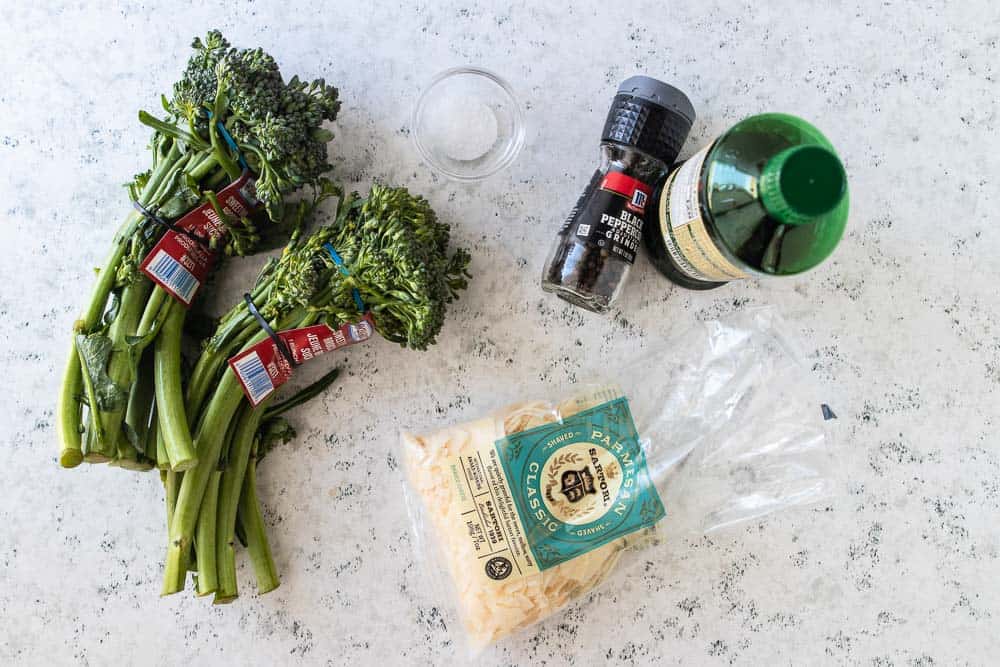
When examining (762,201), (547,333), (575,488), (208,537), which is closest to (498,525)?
(575,488)

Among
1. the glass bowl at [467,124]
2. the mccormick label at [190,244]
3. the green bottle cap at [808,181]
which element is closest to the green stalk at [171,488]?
the mccormick label at [190,244]

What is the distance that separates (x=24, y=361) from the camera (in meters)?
1.11

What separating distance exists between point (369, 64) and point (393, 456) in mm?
623

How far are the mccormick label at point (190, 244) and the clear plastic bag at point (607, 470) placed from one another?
0.39 meters

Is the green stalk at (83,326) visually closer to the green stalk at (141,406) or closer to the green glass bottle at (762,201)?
the green stalk at (141,406)

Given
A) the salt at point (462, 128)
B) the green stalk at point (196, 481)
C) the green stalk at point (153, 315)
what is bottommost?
the green stalk at point (196, 481)

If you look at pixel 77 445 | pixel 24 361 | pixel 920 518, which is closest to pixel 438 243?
pixel 77 445

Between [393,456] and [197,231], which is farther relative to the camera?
[393,456]

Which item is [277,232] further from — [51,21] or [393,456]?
[51,21]

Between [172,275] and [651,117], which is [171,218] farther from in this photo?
[651,117]

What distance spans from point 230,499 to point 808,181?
2.86ft

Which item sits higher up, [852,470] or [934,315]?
[934,315]

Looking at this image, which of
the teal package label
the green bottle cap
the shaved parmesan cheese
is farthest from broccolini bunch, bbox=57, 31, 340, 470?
the green bottle cap

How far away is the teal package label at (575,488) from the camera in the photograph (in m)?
0.94
